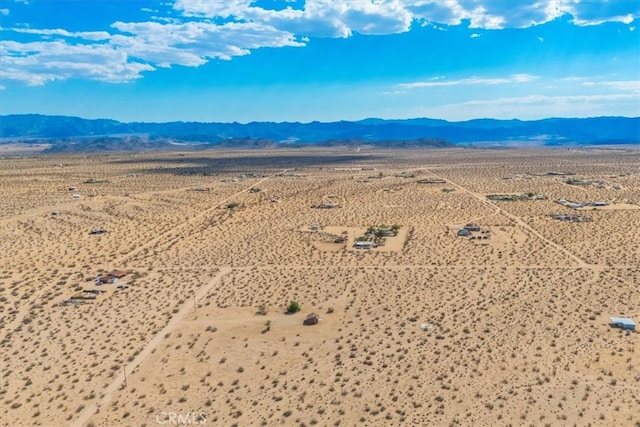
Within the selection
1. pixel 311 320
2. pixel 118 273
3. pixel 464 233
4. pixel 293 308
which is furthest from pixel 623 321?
pixel 118 273

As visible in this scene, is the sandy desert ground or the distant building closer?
the sandy desert ground

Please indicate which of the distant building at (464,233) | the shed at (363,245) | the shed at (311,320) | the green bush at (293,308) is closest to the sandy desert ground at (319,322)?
the green bush at (293,308)

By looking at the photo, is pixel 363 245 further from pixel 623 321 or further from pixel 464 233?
pixel 623 321

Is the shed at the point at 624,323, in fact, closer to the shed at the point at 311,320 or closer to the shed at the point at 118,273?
the shed at the point at 311,320

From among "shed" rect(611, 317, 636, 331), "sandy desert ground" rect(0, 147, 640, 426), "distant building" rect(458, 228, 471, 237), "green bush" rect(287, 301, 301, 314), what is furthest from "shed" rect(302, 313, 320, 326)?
"distant building" rect(458, 228, 471, 237)

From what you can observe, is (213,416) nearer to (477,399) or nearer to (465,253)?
(477,399)

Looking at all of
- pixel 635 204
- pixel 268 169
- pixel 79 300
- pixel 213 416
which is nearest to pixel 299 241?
pixel 79 300

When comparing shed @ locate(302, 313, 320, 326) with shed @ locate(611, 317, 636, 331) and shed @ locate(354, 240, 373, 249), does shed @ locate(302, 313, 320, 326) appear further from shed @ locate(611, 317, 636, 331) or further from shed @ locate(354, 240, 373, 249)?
shed @ locate(354, 240, 373, 249)

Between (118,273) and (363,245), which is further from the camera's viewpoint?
(363,245)
